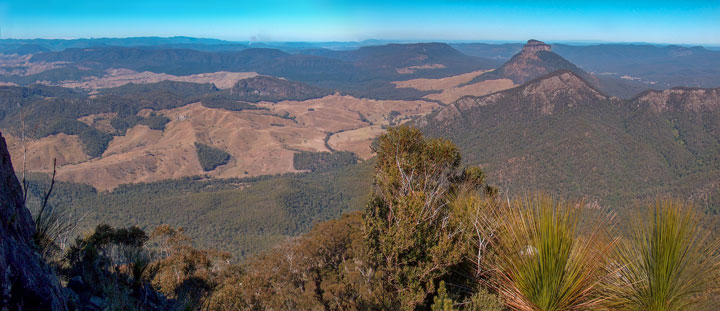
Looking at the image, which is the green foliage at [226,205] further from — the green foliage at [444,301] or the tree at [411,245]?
the green foliage at [444,301]

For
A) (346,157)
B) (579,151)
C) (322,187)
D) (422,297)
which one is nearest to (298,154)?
(346,157)

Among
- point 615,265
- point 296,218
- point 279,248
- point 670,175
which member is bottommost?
point 296,218

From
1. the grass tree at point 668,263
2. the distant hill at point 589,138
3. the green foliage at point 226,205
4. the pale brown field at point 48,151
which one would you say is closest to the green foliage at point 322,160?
the green foliage at point 226,205

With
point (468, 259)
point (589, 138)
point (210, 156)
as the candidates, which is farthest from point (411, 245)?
point (210, 156)

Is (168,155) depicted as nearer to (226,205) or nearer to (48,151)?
(48,151)

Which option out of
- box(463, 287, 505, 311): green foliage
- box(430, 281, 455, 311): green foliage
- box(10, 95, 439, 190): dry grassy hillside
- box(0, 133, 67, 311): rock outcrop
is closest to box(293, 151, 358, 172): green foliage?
box(10, 95, 439, 190): dry grassy hillside

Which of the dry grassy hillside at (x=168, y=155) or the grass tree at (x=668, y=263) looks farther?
the dry grassy hillside at (x=168, y=155)

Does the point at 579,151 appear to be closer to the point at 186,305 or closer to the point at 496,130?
the point at 496,130
